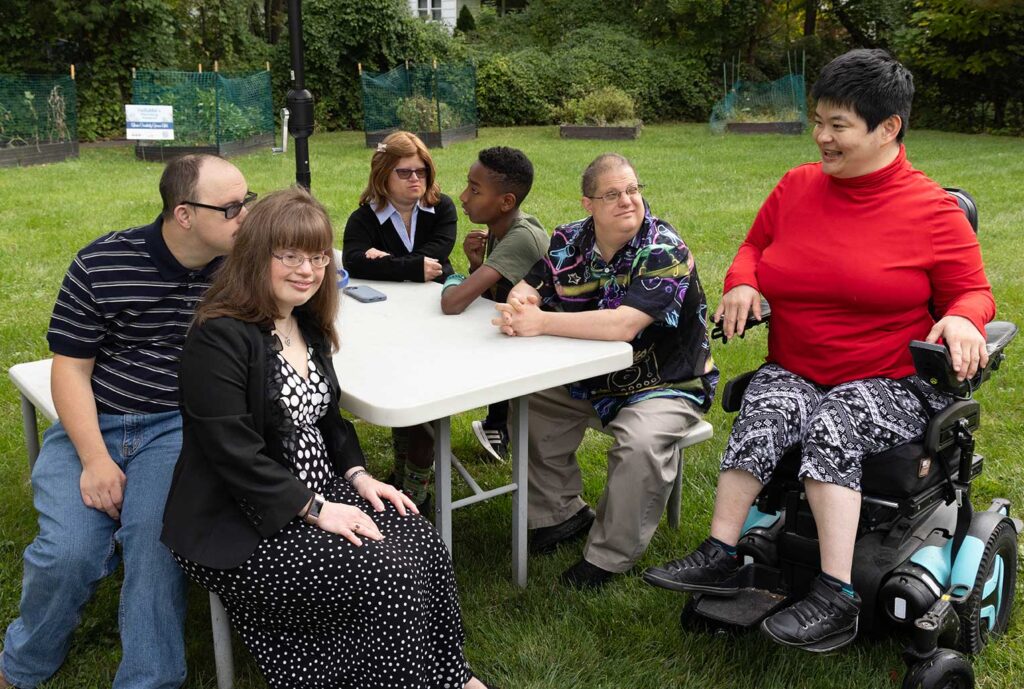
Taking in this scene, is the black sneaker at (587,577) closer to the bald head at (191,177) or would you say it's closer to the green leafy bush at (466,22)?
the bald head at (191,177)

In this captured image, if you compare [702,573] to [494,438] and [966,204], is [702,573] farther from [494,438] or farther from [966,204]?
[494,438]

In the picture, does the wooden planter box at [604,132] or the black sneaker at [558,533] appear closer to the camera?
the black sneaker at [558,533]

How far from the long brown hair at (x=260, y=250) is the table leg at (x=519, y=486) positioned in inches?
35.2

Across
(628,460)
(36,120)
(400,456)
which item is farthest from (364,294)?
(36,120)

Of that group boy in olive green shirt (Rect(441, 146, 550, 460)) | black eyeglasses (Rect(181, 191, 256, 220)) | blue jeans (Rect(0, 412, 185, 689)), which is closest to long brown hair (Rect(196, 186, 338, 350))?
black eyeglasses (Rect(181, 191, 256, 220))

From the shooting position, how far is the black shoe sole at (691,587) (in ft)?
8.34

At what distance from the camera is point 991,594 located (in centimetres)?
272

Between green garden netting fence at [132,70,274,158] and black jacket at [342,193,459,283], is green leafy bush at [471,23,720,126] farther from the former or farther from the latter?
black jacket at [342,193,459,283]

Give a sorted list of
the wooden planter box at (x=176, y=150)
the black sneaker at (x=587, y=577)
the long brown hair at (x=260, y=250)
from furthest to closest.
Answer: the wooden planter box at (x=176, y=150)
the black sneaker at (x=587, y=577)
the long brown hair at (x=260, y=250)

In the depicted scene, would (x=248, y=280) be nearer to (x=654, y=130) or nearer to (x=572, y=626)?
(x=572, y=626)

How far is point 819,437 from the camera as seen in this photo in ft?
8.34

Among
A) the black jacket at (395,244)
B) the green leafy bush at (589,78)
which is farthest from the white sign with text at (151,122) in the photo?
the black jacket at (395,244)

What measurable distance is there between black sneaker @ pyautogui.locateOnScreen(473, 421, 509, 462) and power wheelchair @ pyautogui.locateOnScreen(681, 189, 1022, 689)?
1493mm

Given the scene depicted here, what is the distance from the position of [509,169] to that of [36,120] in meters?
11.7
